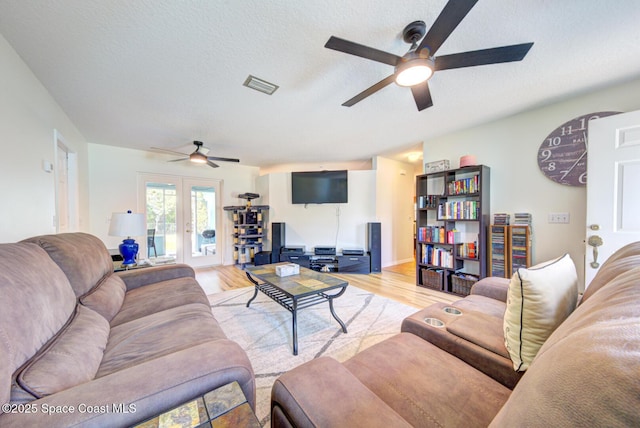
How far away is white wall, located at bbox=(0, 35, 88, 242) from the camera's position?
5.32 feet

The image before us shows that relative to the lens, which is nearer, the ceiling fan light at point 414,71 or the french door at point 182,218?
the ceiling fan light at point 414,71

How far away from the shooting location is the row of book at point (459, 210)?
316 cm

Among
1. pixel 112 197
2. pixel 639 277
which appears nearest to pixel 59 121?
pixel 112 197

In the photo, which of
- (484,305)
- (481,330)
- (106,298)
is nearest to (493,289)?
(484,305)

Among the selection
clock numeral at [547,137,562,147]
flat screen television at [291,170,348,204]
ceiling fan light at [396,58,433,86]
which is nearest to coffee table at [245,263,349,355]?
ceiling fan light at [396,58,433,86]

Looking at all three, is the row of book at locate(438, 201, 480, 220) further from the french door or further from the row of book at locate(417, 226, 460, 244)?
the french door

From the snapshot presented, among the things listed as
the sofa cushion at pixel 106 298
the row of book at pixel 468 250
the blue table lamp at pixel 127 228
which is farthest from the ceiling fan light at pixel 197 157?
the row of book at pixel 468 250

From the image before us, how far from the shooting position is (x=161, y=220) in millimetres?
4734

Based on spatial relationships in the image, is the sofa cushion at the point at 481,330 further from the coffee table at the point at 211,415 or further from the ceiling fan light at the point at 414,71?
the ceiling fan light at the point at 414,71

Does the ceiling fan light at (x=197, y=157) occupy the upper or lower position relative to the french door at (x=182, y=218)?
upper

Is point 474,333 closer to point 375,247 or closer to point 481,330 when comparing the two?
point 481,330

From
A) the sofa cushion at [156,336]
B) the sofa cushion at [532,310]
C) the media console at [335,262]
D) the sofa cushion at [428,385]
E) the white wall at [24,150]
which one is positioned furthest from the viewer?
the media console at [335,262]

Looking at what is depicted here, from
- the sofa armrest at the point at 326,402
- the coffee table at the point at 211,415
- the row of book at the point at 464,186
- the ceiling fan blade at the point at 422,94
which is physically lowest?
the sofa armrest at the point at 326,402

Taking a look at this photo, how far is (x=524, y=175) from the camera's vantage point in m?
2.97
